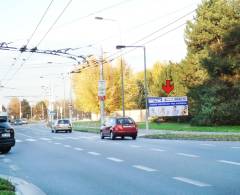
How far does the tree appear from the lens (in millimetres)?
53531

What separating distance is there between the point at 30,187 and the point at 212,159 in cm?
695

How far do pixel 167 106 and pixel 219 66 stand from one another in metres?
14.3

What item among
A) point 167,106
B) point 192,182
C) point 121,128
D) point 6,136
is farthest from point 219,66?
point 192,182

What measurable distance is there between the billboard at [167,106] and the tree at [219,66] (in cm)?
1292

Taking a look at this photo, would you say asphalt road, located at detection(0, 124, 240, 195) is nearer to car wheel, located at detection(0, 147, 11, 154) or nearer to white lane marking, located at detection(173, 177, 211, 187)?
white lane marking, located at detection(173, 177, 211, 187)

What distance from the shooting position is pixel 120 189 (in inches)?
430

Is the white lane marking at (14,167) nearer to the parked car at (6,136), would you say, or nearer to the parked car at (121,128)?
the parked car at (6,136)

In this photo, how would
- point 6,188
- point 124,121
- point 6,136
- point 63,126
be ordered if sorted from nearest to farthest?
point 6,188 < point 6,136 < point 124,121 < point 63,126

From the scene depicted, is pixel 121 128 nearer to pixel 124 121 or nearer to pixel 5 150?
pixel 124 121

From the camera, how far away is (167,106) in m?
41.2

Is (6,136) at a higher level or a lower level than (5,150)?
higher

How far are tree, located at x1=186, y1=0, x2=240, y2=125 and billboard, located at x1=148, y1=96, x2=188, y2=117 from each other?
12918mm

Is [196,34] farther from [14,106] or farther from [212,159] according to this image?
[14,106]

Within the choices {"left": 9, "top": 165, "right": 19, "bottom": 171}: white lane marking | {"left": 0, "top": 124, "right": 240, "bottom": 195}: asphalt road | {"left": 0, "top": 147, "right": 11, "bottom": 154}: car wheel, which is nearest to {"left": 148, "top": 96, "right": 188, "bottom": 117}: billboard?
{"left": 0, "top": 147, "right": 11, "bottom": 154}: car wheel
